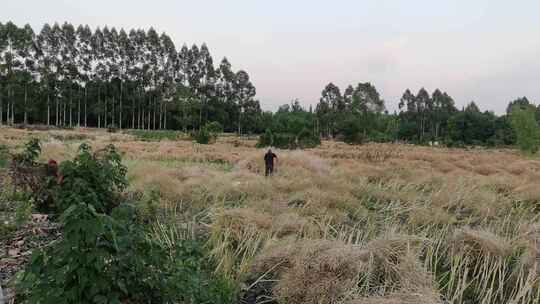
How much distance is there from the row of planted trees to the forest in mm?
131

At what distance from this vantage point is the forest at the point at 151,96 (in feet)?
138

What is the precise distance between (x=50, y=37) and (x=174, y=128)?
65.1ft

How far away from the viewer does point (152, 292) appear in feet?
6.87

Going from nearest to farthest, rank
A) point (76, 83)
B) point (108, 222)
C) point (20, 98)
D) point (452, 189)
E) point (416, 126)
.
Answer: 1. point (108, 222)
2. point (452, 189)
3. point (20, 98)
4. point (76, 83)
5. point (416, 126)

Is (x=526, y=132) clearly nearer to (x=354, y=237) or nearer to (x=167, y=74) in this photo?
(x=354, y=237)

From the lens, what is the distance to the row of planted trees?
136 feet

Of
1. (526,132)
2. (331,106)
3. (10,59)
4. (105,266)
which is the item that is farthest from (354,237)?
(331,106)

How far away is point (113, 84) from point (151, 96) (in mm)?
5413

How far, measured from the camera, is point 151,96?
52656mm

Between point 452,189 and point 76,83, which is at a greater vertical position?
point 76,83

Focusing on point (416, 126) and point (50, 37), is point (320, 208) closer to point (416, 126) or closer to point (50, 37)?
point (50, 37)

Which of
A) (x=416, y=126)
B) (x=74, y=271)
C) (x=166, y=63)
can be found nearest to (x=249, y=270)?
(x=74, y=271)

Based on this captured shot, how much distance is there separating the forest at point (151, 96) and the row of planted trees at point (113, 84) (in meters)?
0.13

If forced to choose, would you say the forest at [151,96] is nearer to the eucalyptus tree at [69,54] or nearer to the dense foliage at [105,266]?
the eucalyptus tree at [69,54]
